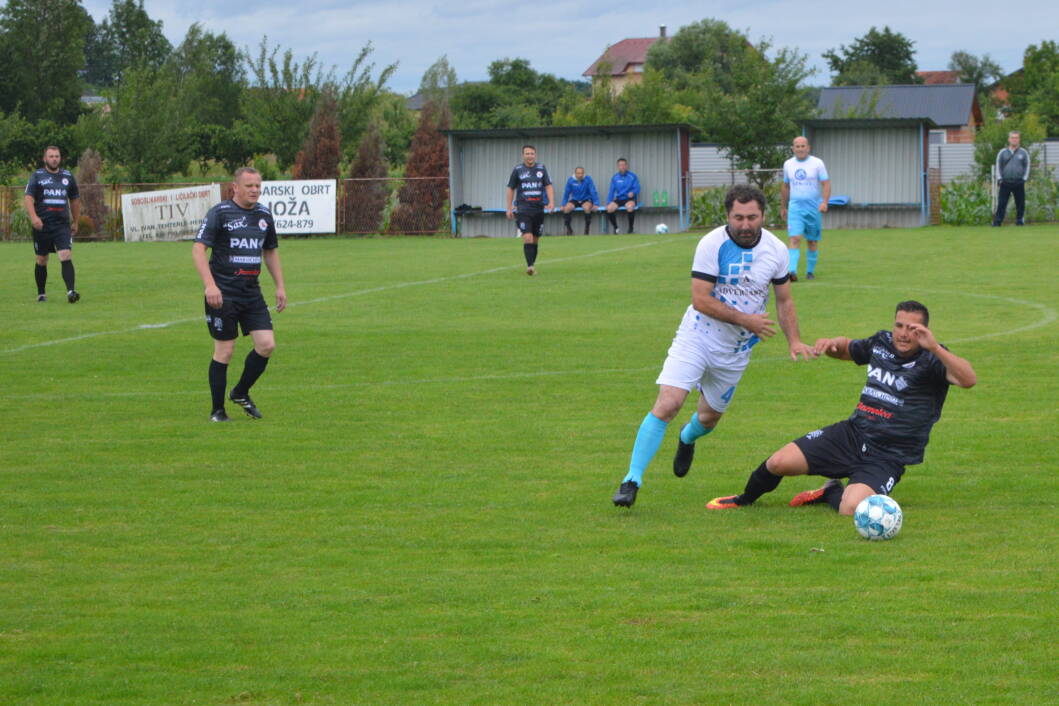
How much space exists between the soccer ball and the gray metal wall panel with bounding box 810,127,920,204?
32.4 m

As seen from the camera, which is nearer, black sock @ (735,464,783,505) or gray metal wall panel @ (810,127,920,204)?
black sock @ (735,464,783,505)

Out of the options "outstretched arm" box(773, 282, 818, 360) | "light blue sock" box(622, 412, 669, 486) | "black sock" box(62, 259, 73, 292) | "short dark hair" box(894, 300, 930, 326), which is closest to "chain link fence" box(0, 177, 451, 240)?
"black sock" box(62, 259, 73, 292)

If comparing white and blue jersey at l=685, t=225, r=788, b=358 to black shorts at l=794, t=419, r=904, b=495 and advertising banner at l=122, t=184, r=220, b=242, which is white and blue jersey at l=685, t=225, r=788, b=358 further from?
advertising banner at l=122, t=184, r=220, b=242

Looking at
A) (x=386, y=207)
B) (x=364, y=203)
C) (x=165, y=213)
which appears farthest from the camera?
(x=386, y=207)

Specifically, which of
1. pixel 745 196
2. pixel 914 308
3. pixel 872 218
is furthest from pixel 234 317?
pixel 872 218

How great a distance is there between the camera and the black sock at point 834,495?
786 centimetres

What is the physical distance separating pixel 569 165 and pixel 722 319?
33106 mm

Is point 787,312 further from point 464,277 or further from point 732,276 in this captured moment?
point 464,277

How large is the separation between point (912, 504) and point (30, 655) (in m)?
4.97

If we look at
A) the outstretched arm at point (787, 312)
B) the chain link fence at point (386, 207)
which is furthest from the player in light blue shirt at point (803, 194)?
the chain link fence at point (386, 207)

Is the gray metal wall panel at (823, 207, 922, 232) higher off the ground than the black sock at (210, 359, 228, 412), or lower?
higher

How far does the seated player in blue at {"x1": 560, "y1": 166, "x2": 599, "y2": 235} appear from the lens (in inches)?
1497

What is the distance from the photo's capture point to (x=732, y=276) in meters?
8.09

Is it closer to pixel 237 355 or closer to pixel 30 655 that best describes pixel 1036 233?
pixel 237 355
